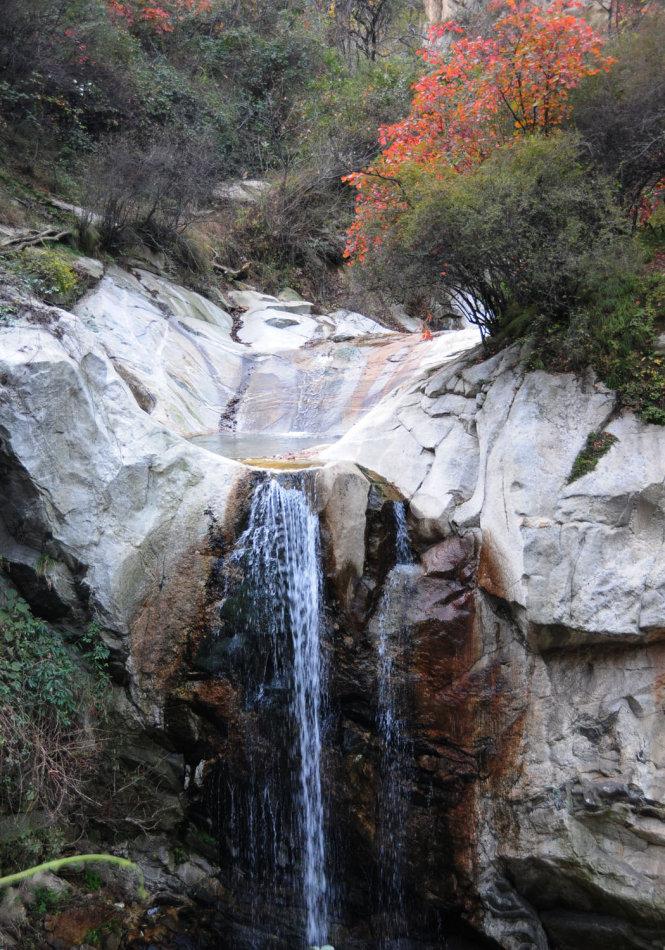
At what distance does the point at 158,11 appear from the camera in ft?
61.6

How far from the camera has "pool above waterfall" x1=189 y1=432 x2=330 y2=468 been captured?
352 inches

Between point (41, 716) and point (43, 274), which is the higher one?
point (43, 274)

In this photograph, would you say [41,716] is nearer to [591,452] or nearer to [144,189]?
[591,452]

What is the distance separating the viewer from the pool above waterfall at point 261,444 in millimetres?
8938

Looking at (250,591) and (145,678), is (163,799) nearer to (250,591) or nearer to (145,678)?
(145,678)

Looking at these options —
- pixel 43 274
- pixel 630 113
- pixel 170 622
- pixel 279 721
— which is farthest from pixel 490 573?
pixel 43 274

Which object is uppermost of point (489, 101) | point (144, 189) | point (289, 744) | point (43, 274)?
point (144, 189)

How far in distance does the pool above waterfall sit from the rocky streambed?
1110 mm

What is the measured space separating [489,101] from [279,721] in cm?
718

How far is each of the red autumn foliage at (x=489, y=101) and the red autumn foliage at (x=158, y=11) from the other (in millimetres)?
12356

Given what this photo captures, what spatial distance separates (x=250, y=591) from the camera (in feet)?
23.6

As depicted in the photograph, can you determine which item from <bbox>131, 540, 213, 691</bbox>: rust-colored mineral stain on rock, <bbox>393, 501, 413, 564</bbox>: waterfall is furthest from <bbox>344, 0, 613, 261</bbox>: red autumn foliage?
<bbox>131, 540, 213, 691</bbox>: rust-colored mineral stain on rock

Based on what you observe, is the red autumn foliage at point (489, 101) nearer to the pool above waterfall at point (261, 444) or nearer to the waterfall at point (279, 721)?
the pool above waterfall at point (261, 444)

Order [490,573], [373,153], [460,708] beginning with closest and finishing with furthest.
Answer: [460,708]
[490,573]
[373,153]
